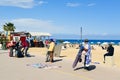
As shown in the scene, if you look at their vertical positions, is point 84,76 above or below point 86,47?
below

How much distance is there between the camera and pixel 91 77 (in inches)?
569

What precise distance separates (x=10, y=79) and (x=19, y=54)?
481 inches

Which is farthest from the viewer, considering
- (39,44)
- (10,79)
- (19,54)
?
(39,44)

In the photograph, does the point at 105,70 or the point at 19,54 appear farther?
the point at 19,54

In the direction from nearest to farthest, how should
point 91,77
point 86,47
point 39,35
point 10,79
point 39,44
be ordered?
1. point 10,79
2. point 91,77
3. point 86,47
4. point 39,44
5. point 39,35

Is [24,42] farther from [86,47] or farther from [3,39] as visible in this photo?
[3,39]

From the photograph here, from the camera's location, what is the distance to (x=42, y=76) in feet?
48.0

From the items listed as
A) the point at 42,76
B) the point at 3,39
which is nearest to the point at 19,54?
the point at 42,76

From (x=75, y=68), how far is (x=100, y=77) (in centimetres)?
318

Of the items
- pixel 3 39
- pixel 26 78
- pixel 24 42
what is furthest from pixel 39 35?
pixel 26 78

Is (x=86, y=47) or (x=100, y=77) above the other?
(x=86, y=47)

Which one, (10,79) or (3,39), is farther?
(3,39)

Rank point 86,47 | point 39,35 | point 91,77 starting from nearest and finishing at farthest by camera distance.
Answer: point 91,77 → point 86,47 → point 39,35

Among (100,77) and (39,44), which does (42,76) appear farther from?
(39,44)
